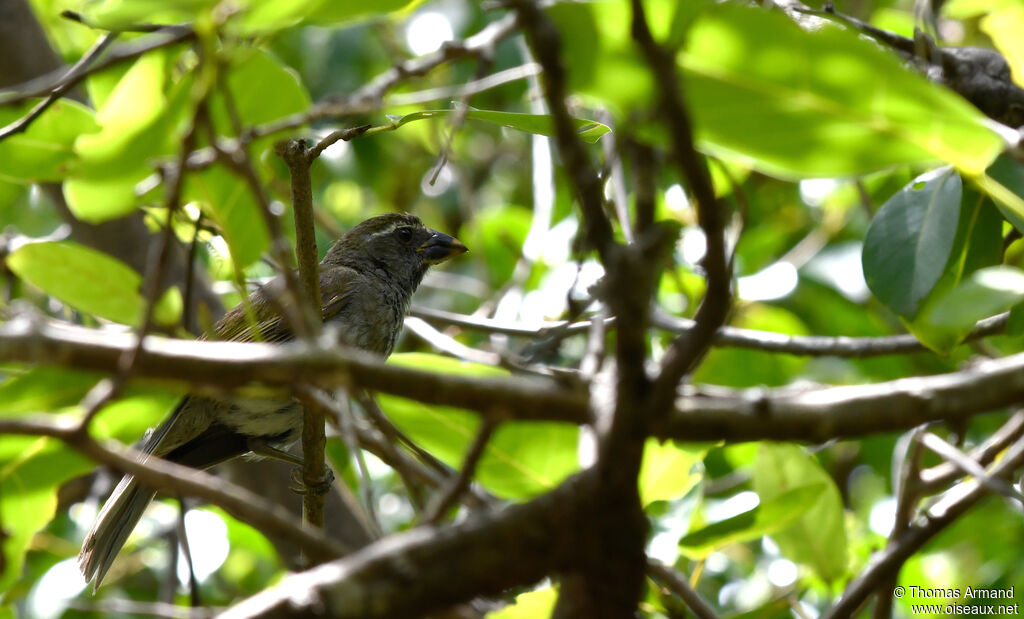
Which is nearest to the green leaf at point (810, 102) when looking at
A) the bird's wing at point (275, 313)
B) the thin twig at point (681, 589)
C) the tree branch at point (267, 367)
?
the tree branch at point (267, 367)

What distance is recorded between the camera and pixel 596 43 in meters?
1.67

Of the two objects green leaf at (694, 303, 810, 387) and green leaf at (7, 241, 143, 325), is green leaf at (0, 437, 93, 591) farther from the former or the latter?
green leaf at (694, 303, 810, 387)

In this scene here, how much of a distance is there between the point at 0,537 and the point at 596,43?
1586 mm

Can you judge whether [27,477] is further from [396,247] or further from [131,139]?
[396,247]

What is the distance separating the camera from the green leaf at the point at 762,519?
2.88 meters

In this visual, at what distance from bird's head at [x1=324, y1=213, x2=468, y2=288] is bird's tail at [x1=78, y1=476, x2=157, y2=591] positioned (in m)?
1.85

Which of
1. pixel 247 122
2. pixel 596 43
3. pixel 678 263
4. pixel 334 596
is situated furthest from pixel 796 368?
pixel 334 596

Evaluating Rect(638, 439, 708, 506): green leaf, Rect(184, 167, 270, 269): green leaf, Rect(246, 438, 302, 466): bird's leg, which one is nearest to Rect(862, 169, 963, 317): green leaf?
Rect(638, 439, 708, 506): green leaf

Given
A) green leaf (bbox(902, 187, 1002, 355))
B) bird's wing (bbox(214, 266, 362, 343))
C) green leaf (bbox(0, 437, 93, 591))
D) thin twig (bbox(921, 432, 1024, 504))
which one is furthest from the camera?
bird's wing (bbox(214, 266, 362, 343))

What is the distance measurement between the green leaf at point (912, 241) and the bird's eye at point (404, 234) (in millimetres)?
3480

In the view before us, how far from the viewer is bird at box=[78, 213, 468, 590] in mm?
4367

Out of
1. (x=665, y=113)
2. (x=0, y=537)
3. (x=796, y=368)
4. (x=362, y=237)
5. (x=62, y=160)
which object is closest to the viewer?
(x=665, y=113)

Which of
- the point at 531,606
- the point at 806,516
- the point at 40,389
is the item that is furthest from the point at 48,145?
the point at 806,516

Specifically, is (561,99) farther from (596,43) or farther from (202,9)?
(202,9)
